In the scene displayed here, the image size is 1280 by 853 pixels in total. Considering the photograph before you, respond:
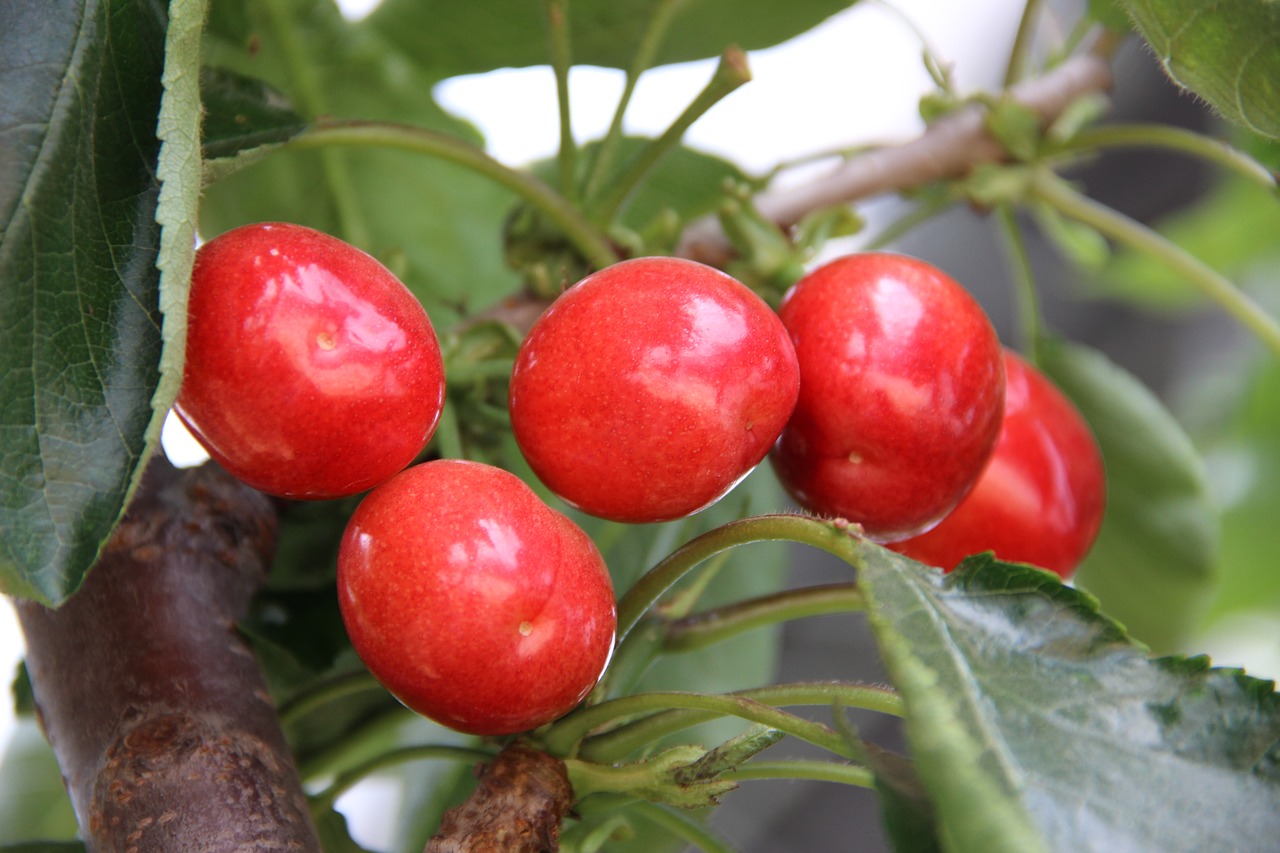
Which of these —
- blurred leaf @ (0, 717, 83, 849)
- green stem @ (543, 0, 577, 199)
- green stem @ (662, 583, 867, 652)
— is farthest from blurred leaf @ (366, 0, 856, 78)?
blurred leaf @ (0, 717, 83, 849)

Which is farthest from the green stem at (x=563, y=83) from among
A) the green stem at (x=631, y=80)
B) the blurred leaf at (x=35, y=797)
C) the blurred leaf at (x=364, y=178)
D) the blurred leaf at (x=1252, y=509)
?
the blurred leaf at (x=1252, y=509)

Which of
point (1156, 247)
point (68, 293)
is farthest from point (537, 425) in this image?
point (1156, 247)

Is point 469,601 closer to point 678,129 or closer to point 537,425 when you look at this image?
point 537,425

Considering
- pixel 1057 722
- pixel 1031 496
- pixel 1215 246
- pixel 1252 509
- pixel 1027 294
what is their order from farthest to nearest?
1. pixel 1215 246
2. pixel 1252 509
3. pixel 1027 294
4. pixel 1031 496
5. pixel 1057 722

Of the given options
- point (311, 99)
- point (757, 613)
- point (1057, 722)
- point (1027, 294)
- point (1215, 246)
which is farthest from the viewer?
point (1215, 246)

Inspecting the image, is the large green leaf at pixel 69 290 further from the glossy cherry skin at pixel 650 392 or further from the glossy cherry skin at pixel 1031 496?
the glossy cherry skin at pixel 1031 496

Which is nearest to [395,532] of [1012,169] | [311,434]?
[311,434]

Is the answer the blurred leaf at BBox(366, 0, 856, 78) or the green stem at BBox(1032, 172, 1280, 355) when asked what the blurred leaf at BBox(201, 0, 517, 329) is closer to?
the blurred leaf at BBox(366, 0, 856, 78)
